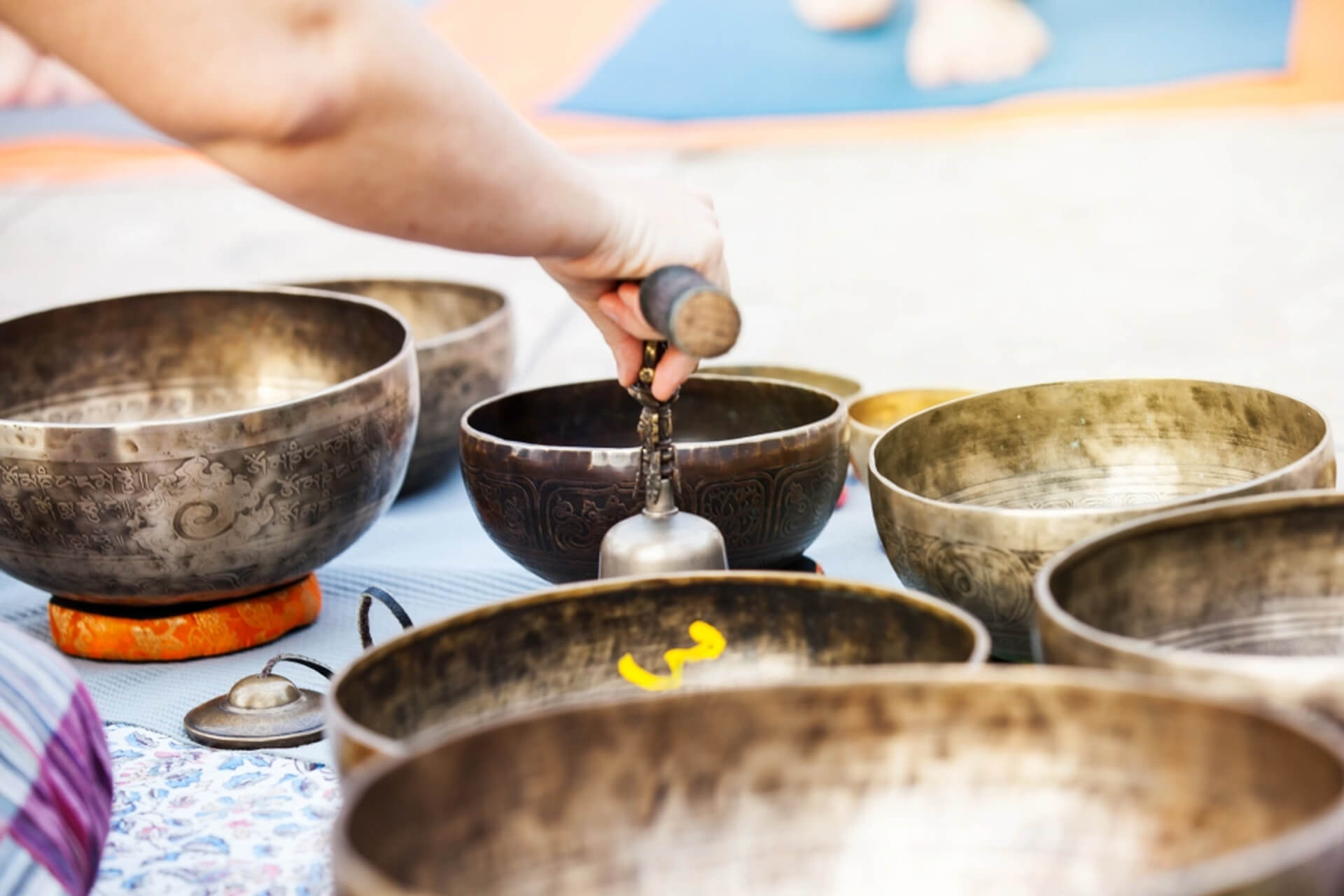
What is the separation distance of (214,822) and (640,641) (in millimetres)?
344

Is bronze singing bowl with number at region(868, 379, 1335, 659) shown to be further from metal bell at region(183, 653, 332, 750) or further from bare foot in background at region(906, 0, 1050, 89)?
bare foot in background at region(906, 0, 1050, 89)

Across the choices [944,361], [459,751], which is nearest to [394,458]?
[459,751]

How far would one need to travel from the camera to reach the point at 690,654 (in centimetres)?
91

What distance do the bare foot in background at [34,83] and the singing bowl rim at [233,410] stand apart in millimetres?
4544

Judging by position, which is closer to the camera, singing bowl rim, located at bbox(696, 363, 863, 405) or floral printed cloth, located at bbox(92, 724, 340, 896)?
floral printed cloth, located at bbox(92, 724, 340, 896)

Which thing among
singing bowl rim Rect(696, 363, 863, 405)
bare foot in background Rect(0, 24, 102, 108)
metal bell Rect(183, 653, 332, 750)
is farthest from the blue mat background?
bare foot in background Rect(0, 24, 102, 108)

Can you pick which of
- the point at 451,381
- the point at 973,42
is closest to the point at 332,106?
the point at 451,381

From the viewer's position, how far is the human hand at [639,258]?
2.91 feet

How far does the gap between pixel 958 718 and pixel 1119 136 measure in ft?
15.1

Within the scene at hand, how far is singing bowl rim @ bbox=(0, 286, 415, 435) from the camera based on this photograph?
1.15 meters

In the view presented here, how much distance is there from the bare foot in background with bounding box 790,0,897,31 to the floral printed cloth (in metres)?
4.84

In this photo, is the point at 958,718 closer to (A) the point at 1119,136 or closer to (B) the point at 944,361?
(B) the point at 944,361

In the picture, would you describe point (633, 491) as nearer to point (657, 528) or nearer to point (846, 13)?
point (657, 528)

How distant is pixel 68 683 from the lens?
0.90 meters
